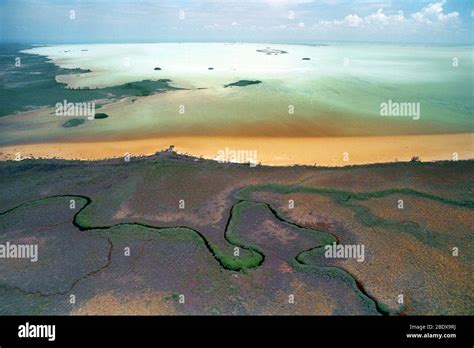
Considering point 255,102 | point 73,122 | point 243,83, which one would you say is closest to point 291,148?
point 255,102

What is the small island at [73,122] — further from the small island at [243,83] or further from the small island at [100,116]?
the small island at [243,83]

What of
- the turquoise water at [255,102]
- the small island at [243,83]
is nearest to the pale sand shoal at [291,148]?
the turquoise water at [255,102]

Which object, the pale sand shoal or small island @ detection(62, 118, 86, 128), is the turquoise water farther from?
the pale sand shoal

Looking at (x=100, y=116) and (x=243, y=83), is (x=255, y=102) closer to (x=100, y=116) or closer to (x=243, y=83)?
(x=243, y=83)

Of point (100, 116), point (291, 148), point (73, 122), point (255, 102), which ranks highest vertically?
point (255, 102)

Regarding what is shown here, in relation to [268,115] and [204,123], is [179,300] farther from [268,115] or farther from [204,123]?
[268,115]

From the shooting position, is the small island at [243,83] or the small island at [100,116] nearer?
the small island at [100,116]

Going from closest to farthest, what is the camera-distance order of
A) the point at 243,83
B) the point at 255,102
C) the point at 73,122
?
the point at 73,122 → the point at 255,102 → the point at 243,83
